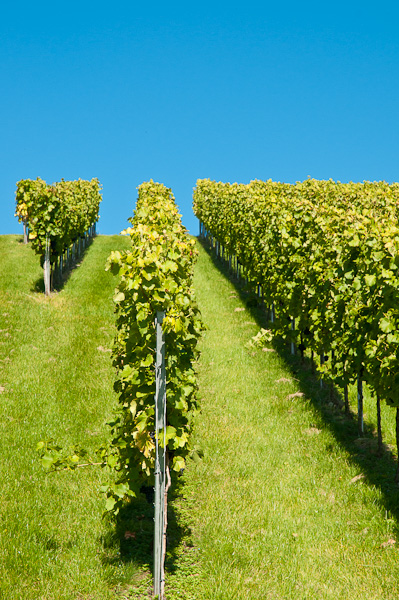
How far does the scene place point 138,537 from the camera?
8172mm

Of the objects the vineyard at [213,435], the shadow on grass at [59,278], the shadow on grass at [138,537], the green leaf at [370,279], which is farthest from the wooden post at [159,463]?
the shadow on grass at [59,278]

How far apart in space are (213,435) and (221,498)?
7.35 ft

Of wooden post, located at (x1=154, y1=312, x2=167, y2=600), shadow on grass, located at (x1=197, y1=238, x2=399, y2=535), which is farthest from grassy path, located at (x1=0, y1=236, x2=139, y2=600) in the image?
shadow on grass, located at (x1=197, y1=238, x2=399, y2=535)

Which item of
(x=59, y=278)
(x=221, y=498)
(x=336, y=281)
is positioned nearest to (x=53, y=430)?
(x=221, y=498)

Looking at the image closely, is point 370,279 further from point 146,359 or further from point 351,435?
point 146,359

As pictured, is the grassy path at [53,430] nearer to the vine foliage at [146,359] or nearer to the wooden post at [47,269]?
the wooden post at [47,269]

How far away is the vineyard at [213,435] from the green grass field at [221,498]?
31mm

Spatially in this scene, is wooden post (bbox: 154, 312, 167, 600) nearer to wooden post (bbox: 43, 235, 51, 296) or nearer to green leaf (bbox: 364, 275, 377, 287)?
green leaf (bbox: 364, 275, 377, 287)

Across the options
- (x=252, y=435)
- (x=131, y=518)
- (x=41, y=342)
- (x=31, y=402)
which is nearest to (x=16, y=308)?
(x=41, y=342)

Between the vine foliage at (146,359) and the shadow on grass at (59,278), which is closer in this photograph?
the vine foliage at (146,359)

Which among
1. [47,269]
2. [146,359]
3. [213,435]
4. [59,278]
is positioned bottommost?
[213,435]

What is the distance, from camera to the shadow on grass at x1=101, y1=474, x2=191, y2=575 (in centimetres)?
760

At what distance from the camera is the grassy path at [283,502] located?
7.27 metres

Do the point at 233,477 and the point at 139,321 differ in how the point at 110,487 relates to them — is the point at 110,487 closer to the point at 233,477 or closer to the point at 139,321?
the point at 139,321
